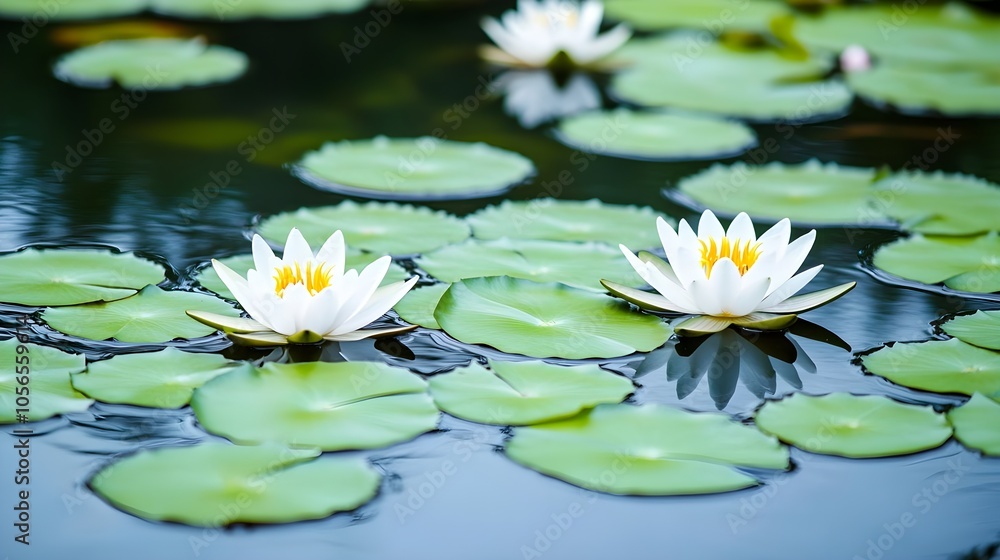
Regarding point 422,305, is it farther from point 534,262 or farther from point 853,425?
point 853,425

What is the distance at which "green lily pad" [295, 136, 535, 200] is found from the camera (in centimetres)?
308

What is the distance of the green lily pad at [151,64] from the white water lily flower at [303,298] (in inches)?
83.3

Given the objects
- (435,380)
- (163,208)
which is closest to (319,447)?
(435,380)

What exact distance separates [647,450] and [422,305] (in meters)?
0.74

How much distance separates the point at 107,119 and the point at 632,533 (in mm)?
2705

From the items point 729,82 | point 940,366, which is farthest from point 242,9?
point 940,366

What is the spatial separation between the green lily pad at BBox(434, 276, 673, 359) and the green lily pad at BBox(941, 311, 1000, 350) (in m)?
0.67

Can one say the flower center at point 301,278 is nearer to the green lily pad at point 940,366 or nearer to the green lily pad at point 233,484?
the green lily pad at point 233,484

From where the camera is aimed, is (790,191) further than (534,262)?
Yes

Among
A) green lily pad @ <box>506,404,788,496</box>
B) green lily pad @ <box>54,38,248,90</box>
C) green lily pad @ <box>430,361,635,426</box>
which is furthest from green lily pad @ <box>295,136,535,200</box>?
green lily pad @ <box>506,404,788,496</box>

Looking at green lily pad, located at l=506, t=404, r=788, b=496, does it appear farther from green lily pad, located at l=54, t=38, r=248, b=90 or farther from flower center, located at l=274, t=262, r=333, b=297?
green lily pad, located at l=54, t=38, r=248, b=90

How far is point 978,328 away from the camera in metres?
2.29

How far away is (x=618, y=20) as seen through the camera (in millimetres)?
5430

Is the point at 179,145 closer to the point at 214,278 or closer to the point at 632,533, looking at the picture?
the point at 214,278
